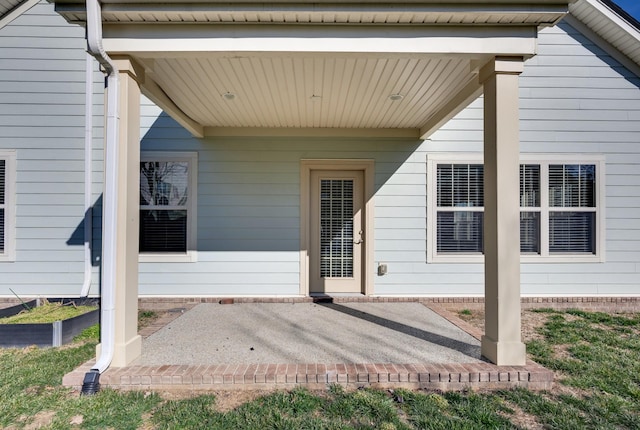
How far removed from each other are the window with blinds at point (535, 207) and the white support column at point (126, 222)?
4042mm

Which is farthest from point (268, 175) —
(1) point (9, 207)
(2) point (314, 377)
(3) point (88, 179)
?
(1) point (9, 207)

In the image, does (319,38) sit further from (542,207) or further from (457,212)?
(542,207)

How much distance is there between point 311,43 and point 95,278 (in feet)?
15.0

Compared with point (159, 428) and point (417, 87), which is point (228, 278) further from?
point (417, 87)

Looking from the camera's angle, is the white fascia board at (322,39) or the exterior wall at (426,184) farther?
the exterior wall at (426,184)

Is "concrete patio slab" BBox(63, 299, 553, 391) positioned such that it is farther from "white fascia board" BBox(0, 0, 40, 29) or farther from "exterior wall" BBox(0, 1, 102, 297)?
"white fascia board" BBox(0, 0, 40, 29)

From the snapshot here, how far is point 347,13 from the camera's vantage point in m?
2.63

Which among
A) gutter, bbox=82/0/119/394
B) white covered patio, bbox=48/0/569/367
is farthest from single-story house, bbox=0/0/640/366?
gutter, bbox=82/0/119/394

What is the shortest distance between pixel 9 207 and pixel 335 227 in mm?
4726

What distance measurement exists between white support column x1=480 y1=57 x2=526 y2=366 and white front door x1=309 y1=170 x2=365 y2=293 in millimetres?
2633

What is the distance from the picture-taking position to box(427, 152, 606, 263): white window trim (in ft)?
17.2

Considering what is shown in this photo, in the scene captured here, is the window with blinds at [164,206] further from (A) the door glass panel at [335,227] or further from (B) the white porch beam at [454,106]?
(B) the white porch beam at [454,106]

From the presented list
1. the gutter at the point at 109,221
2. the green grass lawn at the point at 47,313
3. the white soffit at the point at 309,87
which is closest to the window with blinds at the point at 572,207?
the white soffit at the point at 309,87

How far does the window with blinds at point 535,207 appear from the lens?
529 cm
